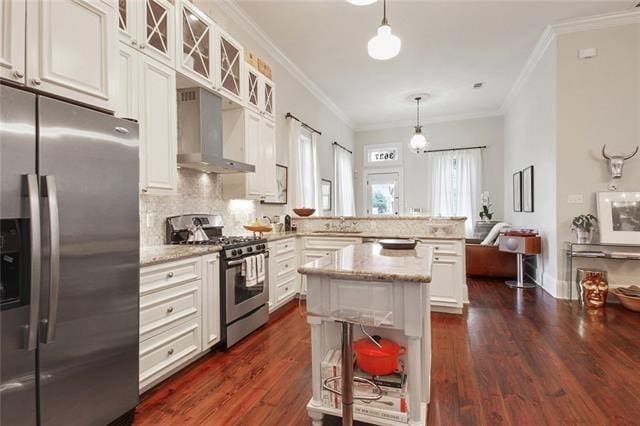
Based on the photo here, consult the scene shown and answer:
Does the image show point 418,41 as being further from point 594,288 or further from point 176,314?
point 176,314

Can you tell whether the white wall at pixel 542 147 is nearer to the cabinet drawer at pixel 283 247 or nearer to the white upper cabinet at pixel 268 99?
the cabinet drawer at pixel 283 247

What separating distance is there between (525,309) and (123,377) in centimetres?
405

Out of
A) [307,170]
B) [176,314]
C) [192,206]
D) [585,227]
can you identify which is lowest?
[176,314]

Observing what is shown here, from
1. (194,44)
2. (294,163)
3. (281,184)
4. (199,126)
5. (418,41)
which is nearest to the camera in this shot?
(194,44)

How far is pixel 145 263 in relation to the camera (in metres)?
1.96

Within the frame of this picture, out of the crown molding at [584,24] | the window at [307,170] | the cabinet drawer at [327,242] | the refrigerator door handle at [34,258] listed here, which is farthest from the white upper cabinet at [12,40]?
the crown molding at [584,24]

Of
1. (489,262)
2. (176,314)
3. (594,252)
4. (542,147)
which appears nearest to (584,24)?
(542,147)

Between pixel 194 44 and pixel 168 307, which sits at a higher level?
pixel 194 44

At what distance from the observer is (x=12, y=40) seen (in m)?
1.42

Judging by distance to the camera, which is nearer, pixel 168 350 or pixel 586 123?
pixel 168 350

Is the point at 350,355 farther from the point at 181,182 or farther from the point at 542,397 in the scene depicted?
the point at 181,182

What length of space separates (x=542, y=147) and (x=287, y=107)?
12.8 feet

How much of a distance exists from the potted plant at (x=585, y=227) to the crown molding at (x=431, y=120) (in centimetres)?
431

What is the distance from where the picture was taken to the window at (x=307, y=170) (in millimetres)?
5504
